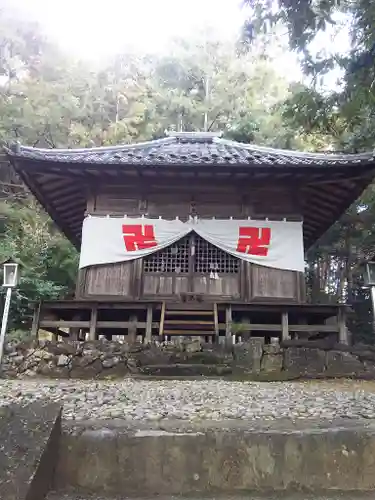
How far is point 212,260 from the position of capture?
33.6ft

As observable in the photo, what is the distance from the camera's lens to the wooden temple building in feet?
30.5

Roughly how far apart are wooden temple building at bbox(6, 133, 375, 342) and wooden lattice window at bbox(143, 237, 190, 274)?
0.08 ft

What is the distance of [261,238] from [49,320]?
522cm

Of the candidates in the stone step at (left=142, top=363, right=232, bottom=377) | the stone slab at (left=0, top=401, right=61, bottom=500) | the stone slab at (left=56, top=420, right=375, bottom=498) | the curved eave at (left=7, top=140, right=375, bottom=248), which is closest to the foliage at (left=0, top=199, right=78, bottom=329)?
the curved eave at (left=7, top=140, right=375, bottom=248)

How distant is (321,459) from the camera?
9.47 feet

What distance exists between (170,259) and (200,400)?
5439 mm

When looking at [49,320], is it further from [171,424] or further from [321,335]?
[171,424]

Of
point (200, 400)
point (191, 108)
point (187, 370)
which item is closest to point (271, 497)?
point (200, 400)

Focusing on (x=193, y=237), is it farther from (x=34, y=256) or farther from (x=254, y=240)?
(x=34, y=256)


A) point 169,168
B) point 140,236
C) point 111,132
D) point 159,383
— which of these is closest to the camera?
point 159,383

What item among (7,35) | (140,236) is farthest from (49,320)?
(7,35)

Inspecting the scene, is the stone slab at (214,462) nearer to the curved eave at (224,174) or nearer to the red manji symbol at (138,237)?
the curved eave at (224,174)

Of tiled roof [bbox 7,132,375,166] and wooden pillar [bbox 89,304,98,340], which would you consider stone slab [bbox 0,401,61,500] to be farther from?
tiled roof [bbox 7,132,375,166]

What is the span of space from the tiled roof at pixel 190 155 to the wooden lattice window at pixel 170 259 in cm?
203
